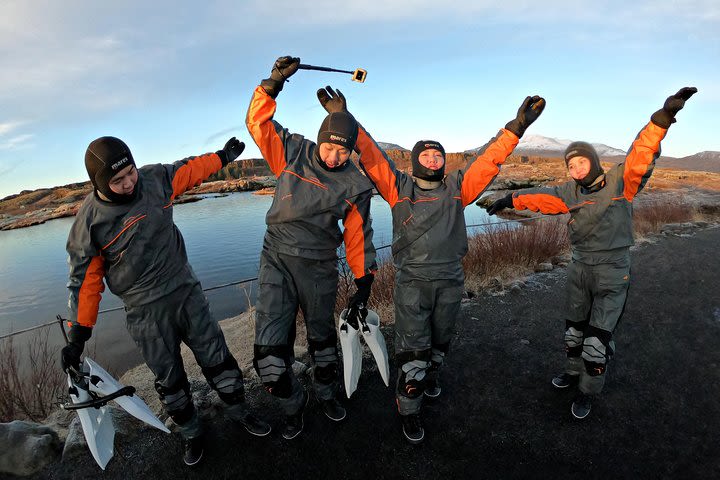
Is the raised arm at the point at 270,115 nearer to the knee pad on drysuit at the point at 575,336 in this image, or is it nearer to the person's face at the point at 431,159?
the person's face at the point at 431,159

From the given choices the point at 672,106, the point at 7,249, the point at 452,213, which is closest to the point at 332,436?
the point at 452,213

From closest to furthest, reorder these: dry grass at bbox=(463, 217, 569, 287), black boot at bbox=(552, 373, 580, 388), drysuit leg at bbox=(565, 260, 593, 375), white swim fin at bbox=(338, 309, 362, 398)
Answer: white swim fin at bbox=(338, 309, 362, 398)
drysuit leg at bbox=(565, 260, 593, 375)
black boot at bbox=(552, 373, 580, 388)
dry grass at bbox=(463, 217, 569, 287)

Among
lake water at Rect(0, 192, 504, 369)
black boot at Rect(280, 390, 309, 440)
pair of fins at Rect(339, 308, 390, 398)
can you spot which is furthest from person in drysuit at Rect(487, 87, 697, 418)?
lake water at Rect(0, 192, 504, 369)

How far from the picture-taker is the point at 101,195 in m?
2.39

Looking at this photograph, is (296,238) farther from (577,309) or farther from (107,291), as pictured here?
(107,291)

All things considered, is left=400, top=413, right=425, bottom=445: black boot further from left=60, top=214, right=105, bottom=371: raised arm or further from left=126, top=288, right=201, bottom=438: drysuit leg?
left=60, top=214, right=105, bottom=371: raised arm

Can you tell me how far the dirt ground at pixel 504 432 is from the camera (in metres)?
2.58

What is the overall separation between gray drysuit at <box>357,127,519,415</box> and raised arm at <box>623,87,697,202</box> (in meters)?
1.01

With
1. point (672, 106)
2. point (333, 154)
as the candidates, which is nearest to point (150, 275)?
point (333, 154)

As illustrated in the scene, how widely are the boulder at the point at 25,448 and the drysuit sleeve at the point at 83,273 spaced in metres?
1.19

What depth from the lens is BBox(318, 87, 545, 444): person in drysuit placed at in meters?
2.83

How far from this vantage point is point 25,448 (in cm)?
273

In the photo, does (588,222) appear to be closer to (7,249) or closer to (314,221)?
(314,221)

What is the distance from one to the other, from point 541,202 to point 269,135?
2451 mm
